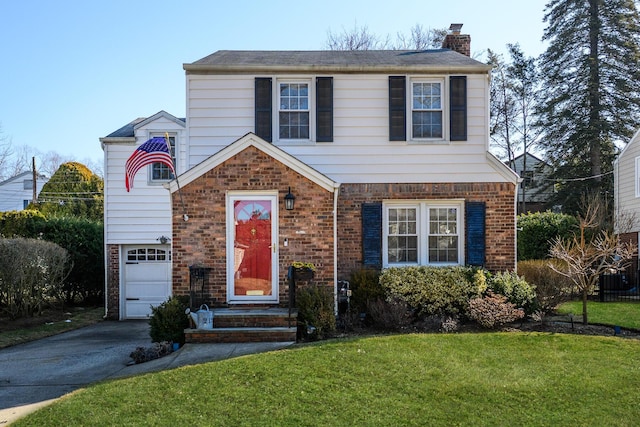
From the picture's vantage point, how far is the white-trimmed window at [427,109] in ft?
38.0

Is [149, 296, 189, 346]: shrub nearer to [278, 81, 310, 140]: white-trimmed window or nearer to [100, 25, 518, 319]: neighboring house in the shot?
[100, 25, 518, 319]: neighboring house

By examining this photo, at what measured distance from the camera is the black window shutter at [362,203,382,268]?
1113cm

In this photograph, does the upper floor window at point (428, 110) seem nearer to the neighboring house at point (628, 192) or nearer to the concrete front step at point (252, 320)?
the concrete front step at point (252, 320)

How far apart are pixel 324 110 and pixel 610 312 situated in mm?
8138

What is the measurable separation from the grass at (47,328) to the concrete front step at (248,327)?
5.21 metres

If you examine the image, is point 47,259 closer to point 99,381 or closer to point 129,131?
point 129,131

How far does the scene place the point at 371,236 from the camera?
11156mm

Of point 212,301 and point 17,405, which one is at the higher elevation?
point 212,301

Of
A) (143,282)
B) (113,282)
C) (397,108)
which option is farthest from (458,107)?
(113,282)

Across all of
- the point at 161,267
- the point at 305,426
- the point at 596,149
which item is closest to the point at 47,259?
the point at 161,267

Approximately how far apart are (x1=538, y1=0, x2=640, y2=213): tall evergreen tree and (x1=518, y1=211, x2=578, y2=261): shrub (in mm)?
8783

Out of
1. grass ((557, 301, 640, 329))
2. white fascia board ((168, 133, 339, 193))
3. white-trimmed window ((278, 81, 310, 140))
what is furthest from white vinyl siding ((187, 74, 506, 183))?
grass ((557, 301, 640, 329))

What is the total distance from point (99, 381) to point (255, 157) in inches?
196

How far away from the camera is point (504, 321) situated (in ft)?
30.9
